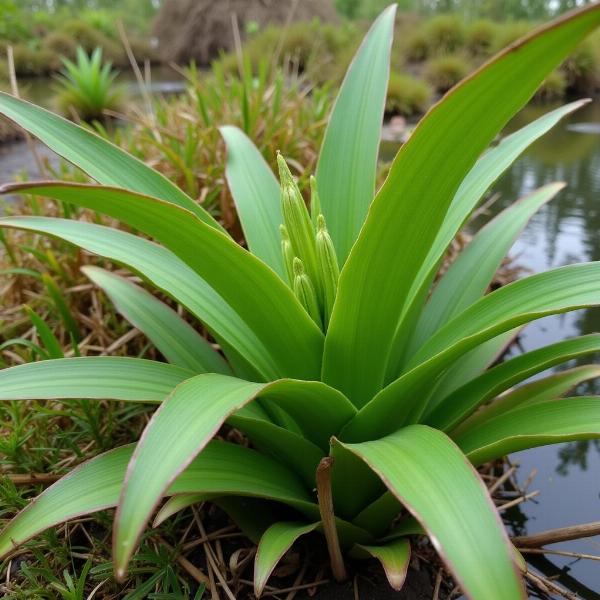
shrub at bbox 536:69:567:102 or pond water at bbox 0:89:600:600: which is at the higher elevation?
shrub at bbox 536:69:567:102

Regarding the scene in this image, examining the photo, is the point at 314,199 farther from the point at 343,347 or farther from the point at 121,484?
the point at 121,484

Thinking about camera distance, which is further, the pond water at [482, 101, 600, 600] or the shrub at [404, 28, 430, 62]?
the shrub at [404, 28, 430, 62]

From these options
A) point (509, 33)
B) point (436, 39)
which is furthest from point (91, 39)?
point (509, 33)

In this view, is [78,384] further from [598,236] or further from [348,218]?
[598,236]

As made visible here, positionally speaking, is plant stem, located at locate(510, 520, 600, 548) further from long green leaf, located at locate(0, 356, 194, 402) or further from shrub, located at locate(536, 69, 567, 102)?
shrub, located at locate(536, 69, 567, 102)

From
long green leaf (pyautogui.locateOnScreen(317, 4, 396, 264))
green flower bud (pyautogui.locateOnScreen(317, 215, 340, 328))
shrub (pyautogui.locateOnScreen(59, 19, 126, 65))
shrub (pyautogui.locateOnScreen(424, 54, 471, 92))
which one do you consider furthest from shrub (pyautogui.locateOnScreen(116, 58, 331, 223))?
shrub (pyautogui.locateOnScreen(59, 19, 126, 65))

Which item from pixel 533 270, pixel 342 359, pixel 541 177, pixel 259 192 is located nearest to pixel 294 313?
pixel 342 359
